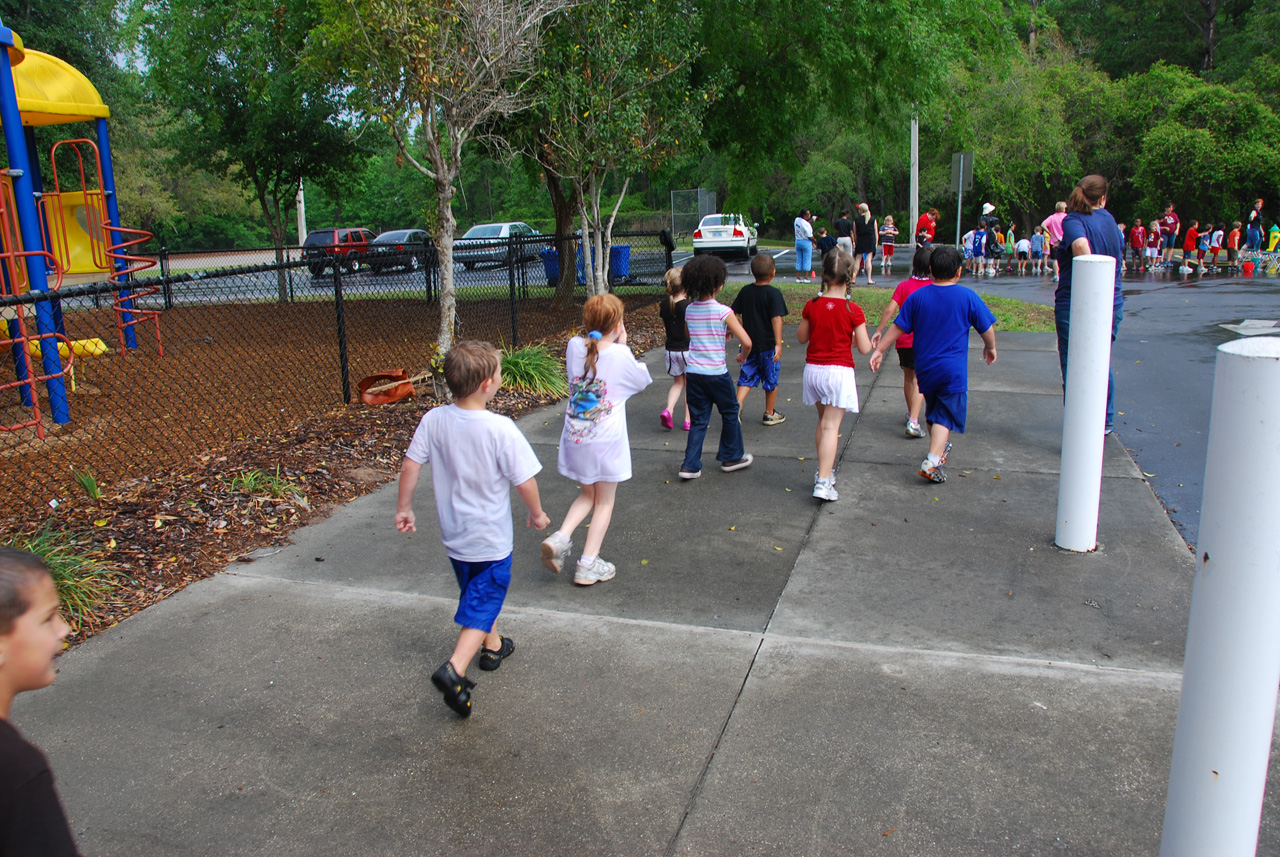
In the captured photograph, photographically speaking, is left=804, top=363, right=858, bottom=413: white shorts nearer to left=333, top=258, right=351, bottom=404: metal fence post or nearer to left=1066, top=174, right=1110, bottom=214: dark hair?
left=1066, top=174, right=1110, bottom=214: dark hair

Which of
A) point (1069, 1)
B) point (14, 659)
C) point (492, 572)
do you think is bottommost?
point (492, 572)

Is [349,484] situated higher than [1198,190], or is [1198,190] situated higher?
[1198,190]

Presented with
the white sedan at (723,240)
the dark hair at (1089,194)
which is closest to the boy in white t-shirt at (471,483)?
the dark hair at (1089,194)

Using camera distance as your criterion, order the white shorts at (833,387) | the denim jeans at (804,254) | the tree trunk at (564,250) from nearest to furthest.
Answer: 1. the white shorts at (833,387)
2. the tree trunk at (564,250)
3. the denim jeans at (804,254)

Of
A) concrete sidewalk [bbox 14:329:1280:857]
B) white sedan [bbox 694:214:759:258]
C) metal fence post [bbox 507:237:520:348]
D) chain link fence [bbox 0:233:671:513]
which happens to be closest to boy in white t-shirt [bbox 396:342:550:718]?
concrete sidewalk [bbox 14:329:1280:857]

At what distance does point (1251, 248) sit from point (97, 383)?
27847 mm

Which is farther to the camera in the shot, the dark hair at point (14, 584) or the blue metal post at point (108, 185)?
the blue metal post at point (108, 185)

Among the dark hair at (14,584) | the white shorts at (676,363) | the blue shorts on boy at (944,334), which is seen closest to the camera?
the dark hair at (14,584)

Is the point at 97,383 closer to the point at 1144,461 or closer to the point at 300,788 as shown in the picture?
the point at 300,788

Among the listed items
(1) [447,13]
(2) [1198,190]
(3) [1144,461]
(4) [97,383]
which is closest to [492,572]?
(3) [1144,461]

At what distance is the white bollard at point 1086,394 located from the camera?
457 centimetres

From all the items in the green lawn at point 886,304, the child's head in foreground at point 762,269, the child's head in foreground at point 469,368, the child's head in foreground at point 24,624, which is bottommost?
the green lawn at point 886,304

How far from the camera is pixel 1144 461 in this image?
6.30 m

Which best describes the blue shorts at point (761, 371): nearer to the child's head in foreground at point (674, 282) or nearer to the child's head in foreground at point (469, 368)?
the child's head in foreground at point (674, 282)
